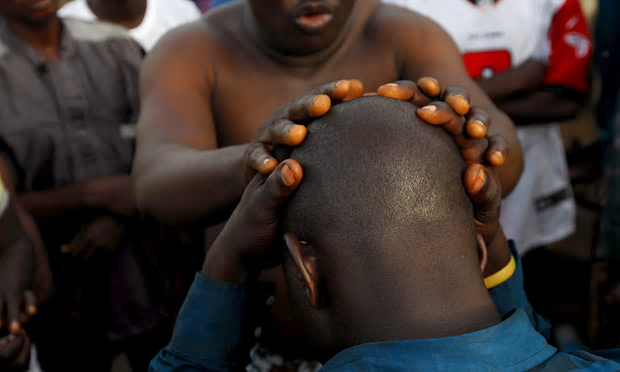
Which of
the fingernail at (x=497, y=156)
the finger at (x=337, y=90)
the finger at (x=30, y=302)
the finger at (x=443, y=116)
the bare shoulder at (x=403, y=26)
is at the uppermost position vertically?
the finger at (x=337, y=90)

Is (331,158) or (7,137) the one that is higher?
(331,158)

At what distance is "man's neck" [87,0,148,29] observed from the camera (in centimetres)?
276

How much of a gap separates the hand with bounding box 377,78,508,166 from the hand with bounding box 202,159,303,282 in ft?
0.75

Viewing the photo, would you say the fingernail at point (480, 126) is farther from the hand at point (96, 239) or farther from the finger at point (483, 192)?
the hand at point (96, 239)

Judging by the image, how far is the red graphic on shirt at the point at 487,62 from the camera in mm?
2418

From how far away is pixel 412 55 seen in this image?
1.52 m

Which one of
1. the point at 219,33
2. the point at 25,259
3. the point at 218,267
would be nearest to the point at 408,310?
the point at 218,267

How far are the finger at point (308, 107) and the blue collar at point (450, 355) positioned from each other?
14.4 inches

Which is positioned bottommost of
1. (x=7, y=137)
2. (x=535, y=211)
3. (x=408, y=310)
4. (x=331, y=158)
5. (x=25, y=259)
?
(x=535, y=211)

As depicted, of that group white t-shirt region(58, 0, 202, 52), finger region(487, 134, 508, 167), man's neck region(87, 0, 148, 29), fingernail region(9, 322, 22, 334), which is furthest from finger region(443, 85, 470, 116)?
man's neck region(87, 0, 148, 29)

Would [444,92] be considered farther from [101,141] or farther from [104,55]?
[104,55]

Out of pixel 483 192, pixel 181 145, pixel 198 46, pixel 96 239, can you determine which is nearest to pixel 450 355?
pixel 483 192

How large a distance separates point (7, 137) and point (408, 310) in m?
1.54

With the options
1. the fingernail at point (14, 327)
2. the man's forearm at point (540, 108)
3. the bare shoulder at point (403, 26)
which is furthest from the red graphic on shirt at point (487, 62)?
the fingernail at point (14, 327)
